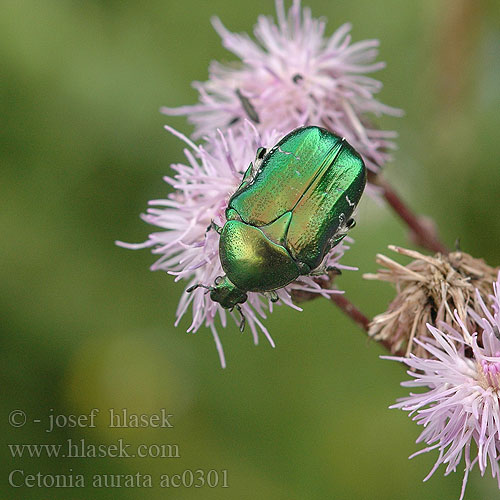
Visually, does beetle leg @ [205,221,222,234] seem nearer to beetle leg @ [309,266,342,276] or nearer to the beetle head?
the beetle head

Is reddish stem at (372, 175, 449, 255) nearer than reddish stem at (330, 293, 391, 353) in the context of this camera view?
No

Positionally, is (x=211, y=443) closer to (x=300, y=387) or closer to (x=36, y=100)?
(x=300, y=387)

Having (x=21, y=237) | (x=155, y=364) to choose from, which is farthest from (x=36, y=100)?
(x=155, y=364)

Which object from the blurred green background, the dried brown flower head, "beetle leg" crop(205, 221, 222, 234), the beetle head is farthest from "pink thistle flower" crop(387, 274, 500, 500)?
the blurred green background

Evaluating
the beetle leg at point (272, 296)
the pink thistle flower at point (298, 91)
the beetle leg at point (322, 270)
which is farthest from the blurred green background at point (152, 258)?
the beetle leg at point (272, 296)

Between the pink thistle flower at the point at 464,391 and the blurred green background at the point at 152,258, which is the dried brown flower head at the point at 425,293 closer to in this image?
the pink thistle flower at the point at 464,391

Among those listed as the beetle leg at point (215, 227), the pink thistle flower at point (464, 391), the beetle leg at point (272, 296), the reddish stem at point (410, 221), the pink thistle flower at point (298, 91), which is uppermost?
the pink thistle flower at point (298, 91)
